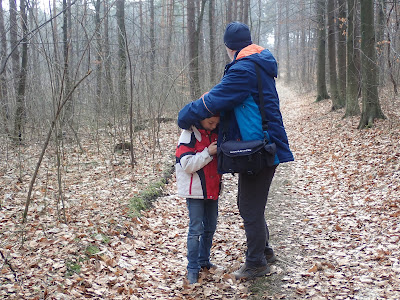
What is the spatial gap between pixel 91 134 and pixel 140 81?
2.09 meters

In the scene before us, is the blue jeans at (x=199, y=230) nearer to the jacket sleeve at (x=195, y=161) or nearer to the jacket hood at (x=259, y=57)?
the jacket sleeve at (x=195, y=161)

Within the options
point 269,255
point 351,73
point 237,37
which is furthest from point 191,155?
point 351,73

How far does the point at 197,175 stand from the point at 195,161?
17 cm

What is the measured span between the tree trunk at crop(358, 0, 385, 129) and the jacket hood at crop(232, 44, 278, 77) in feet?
25.5

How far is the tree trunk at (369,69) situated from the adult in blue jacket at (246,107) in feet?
25.8

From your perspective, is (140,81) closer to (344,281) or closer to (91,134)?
(91,134)

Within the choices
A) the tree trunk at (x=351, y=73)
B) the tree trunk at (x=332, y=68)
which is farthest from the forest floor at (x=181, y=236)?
the tree trunk at (x=332, y=68)

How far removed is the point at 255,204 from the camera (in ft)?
11.5

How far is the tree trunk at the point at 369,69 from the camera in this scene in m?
10.1

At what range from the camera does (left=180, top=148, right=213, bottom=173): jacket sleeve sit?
345 centimetres

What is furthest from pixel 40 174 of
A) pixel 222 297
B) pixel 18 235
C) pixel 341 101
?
pixel 341 101

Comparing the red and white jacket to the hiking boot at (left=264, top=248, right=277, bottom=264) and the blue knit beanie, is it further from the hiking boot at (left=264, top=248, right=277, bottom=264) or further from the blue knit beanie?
the hiking boot at (left=264, top=248, right=277, bottom=264)

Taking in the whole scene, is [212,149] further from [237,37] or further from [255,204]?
[237,37]

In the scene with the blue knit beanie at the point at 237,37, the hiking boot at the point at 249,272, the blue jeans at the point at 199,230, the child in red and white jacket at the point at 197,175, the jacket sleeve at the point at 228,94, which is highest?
the blue knit beanie at the point at 237,37
